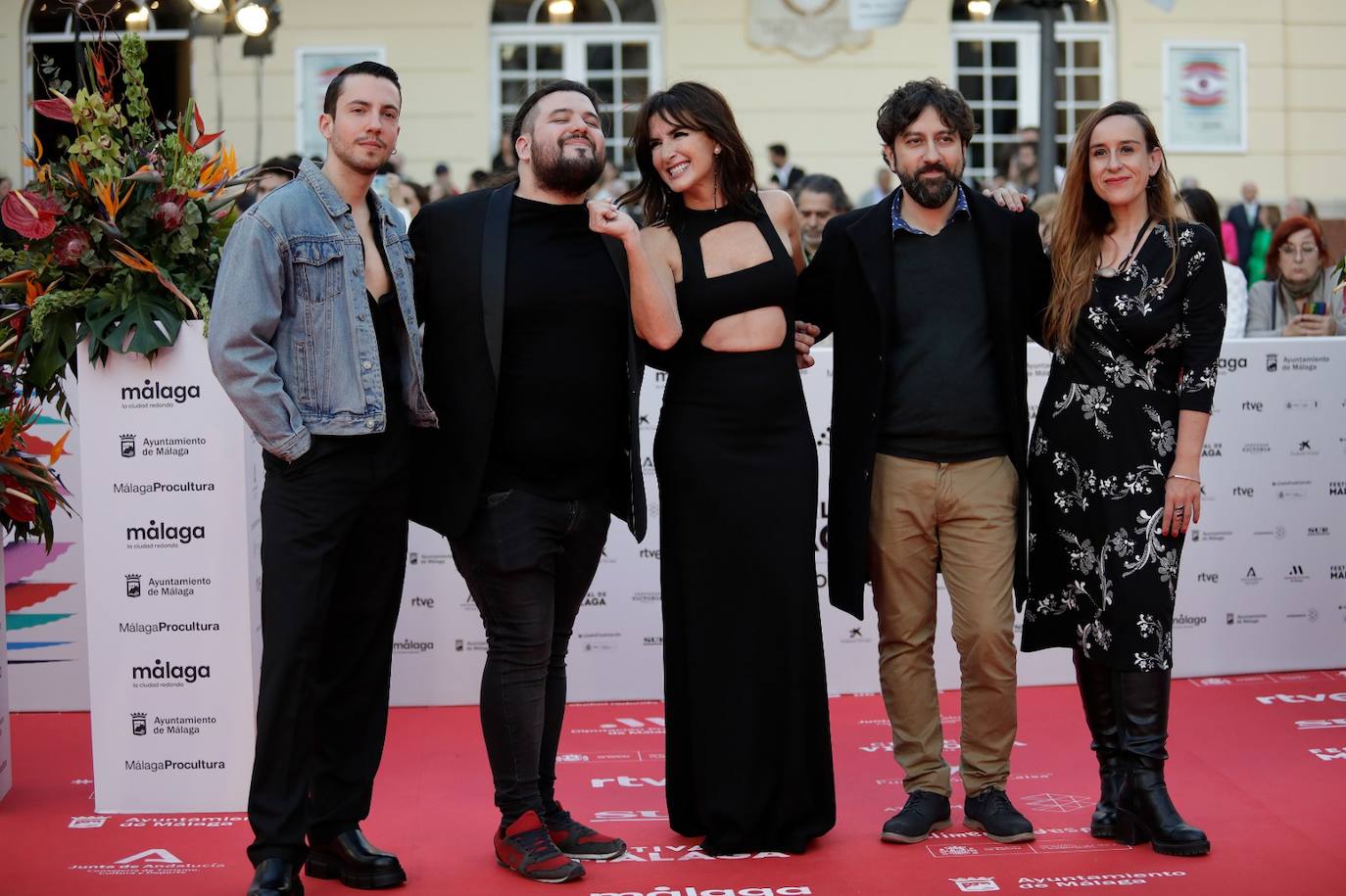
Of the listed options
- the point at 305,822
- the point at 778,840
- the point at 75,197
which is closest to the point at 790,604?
the point at 778,840

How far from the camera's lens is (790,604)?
3.79m

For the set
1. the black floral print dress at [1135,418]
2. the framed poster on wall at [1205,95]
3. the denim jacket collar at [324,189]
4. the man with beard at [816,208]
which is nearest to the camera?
the denim jacket collar at [324,189]

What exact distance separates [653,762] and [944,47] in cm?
1049

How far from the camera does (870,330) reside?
3.82m

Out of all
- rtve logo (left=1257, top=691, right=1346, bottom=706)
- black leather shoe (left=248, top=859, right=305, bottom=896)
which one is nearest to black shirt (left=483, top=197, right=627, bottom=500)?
black leather shoe (left=248, top=859, right=305, bottom=896)

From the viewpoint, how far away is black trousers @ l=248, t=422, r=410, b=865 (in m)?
3.39

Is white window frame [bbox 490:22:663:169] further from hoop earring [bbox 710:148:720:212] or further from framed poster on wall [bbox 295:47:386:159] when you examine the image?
hoop earring [bbox 710:148:720:212]

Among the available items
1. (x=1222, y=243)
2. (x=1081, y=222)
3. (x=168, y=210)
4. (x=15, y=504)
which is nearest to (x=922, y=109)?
(x=1081, y=222)

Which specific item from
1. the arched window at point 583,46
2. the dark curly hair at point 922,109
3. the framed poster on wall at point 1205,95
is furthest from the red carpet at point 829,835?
the framed poster on wall at point 1205,95

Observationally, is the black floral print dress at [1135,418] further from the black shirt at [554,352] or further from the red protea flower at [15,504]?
the red protea flower at [15,504]

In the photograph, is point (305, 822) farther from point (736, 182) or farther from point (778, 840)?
point (736, 182)

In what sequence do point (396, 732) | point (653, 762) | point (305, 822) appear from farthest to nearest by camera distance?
point (396, 732)
point (653, 762)
point (305, 822)

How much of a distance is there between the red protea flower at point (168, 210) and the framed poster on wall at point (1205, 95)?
1150cm

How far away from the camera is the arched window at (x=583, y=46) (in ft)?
44.6
